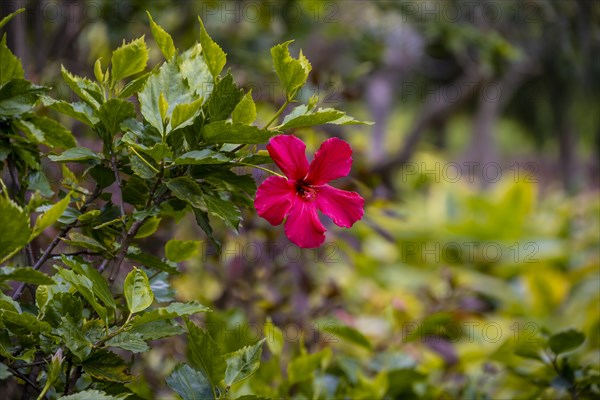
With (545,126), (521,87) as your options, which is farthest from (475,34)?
(545,126)

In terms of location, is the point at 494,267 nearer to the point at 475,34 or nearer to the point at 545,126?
the point at 475,34

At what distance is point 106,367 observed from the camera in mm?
687

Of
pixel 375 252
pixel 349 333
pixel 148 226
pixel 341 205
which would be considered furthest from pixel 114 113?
pixel 375 252

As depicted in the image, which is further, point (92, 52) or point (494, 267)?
point (494, 267)

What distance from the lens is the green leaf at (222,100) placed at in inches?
26.8

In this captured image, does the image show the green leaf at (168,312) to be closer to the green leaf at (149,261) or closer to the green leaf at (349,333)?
the green leaf at (149,261)

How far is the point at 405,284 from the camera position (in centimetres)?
346

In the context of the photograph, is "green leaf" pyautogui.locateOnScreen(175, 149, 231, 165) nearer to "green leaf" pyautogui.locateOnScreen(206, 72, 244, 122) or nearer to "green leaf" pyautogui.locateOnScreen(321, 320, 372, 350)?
"green leaf" pyautogui.locateOnScreen(206, 72, 244, 122)

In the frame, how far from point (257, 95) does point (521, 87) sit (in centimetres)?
1109

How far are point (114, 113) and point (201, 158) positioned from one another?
0.41 feet

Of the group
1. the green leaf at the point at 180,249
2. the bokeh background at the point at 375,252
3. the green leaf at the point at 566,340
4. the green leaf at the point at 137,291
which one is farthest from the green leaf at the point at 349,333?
the green leaf at the point at 137,291

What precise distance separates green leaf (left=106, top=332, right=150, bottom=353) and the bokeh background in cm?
13

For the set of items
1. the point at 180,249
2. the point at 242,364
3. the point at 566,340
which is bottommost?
the point at 566,340

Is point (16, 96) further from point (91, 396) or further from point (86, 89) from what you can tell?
point (91, 396)
